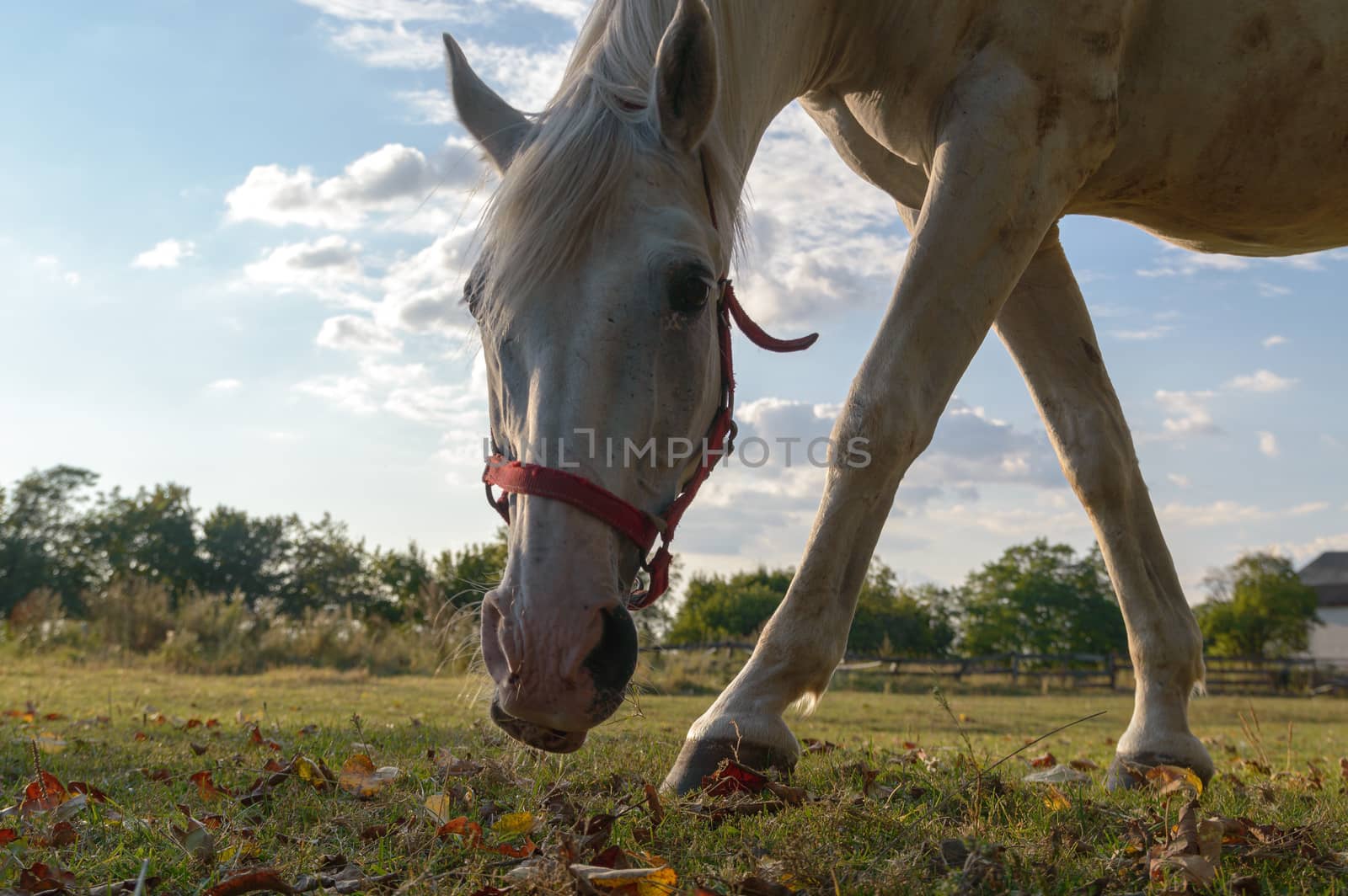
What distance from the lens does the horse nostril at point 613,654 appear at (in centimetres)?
177

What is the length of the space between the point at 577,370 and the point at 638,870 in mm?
986

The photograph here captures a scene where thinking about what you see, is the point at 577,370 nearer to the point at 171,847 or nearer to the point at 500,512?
the point at 500,512

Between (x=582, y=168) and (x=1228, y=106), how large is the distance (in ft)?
7.22

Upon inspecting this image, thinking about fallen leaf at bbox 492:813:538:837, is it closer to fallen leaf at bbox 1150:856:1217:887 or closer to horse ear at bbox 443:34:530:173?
fallen leaf at bbox 1150:856:1217:887

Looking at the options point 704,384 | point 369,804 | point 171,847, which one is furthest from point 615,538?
point 171,847

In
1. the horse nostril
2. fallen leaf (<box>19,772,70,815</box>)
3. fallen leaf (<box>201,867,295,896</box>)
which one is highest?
the horse nostril

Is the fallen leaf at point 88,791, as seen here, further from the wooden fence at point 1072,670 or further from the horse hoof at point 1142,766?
the wooden fence at point 1072,670

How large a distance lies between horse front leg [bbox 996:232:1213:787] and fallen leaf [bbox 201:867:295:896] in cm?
290

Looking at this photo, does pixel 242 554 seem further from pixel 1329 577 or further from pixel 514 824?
pixel 1329 577

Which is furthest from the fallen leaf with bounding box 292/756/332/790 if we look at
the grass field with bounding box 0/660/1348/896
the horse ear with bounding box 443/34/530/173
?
the horse ear with bounding box 443/34/530/173

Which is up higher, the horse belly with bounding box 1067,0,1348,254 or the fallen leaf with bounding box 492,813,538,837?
the horse belly with bounding box 1067,0,1348,254

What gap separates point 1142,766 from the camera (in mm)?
3000

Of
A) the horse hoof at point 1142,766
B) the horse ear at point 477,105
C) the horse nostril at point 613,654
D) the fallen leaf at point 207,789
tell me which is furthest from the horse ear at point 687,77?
the horse hoof at point 1142,766

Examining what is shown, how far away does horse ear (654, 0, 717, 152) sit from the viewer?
2191 millimetres
